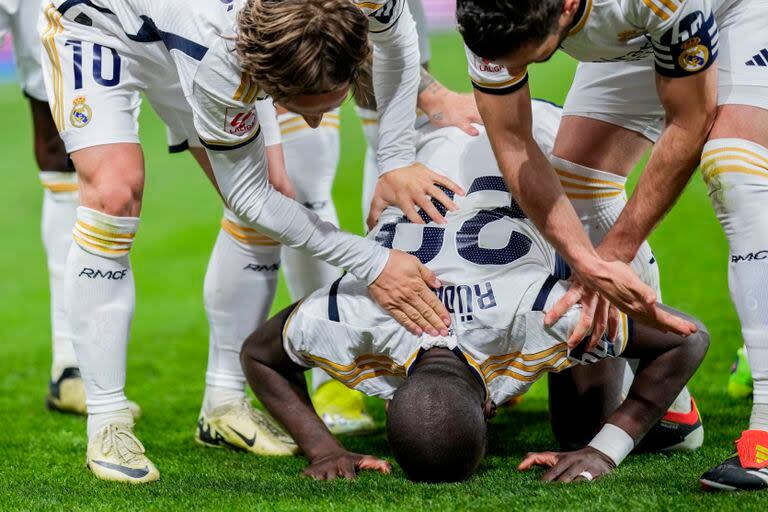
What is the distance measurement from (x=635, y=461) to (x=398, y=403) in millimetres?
894

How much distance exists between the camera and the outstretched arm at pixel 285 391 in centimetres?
347

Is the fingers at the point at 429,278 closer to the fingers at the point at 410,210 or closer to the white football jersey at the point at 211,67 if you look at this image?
the fingers at the point at 410,210

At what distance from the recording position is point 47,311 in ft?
25.5

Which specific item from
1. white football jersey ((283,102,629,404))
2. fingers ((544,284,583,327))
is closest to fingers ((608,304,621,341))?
white football jersey ((283,102,629,404))

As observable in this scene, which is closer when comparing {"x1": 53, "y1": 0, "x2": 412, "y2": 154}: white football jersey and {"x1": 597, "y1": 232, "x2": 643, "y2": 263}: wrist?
{"x1": 53, "y1": 0, "x2": 412, "y2": 154}: white football jersey

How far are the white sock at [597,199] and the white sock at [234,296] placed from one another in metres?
1.11

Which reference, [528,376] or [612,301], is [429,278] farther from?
[612,301]

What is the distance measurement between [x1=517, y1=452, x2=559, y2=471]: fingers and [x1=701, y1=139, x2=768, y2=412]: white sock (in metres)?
0.65

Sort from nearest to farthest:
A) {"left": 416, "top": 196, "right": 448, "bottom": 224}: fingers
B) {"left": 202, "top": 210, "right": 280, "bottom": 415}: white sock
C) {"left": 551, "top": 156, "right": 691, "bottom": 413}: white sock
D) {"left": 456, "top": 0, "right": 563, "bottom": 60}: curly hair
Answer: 1. {"left": 456, "top": 0, "right": 563, "bottom": 60}: curly hair
2. {"left": 416, "top": 196, "right": 448, "bottom": 224}: fingers
3. {"left": 551, "top": 156, "right": 691, "bottom": 413}: white sock
4. {"left": 202, "top": 210, "right": 280, "bottom": 415}: white sock

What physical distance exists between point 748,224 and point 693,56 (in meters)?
0.49

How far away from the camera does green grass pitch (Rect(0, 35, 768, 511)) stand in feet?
9.64

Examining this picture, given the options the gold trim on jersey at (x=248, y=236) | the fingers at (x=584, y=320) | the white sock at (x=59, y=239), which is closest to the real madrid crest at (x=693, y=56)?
the fingers at (x=584, y=320)

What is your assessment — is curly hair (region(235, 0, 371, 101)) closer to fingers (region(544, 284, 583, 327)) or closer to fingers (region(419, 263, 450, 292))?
fingers (region(419, 263, 450, 292))

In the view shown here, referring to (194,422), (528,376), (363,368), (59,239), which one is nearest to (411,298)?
(363,368)
